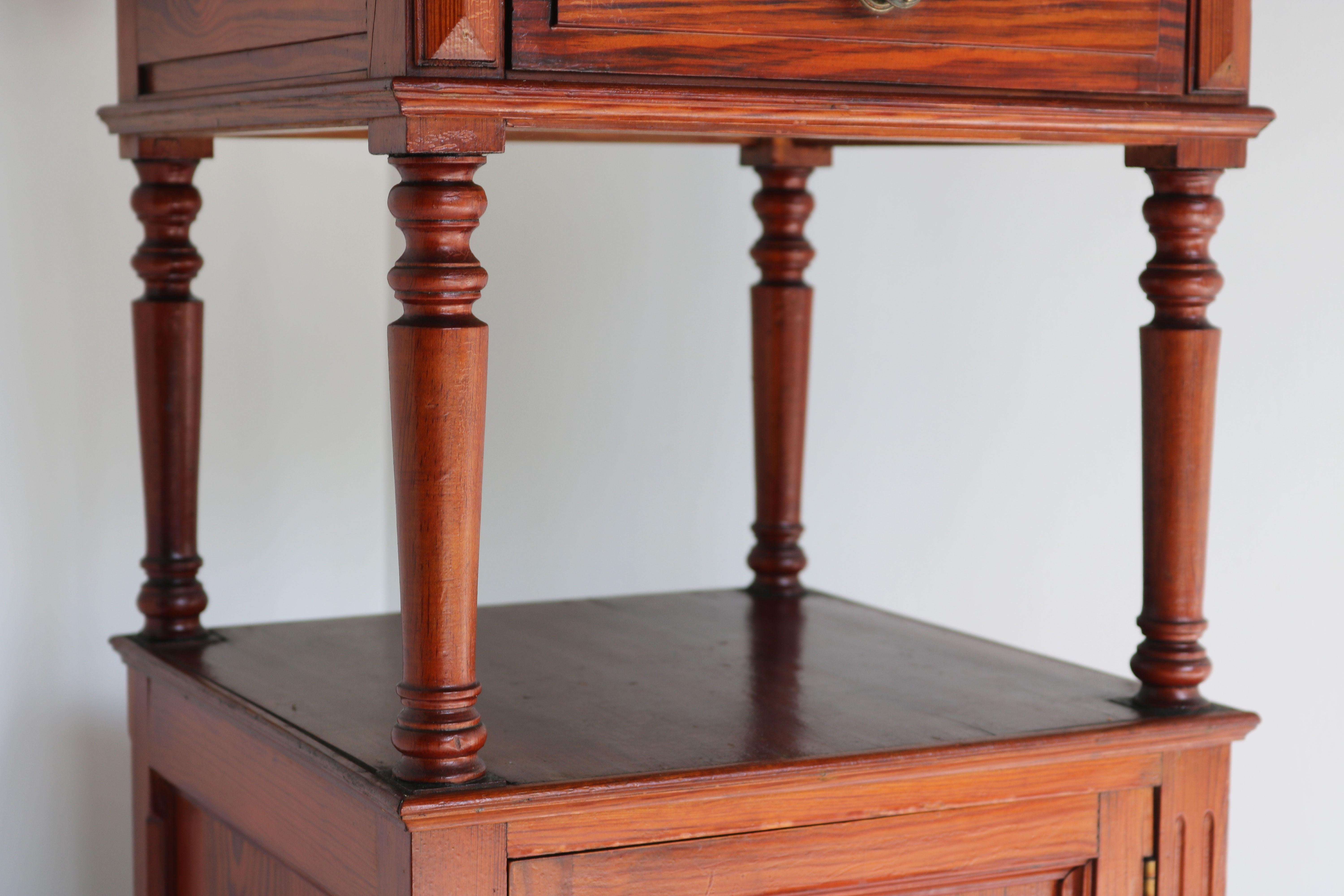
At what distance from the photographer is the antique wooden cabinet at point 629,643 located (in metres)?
1.01

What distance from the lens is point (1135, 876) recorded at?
1241mm

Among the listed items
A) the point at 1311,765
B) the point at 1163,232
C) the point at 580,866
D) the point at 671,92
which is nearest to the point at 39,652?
the point at 580,866

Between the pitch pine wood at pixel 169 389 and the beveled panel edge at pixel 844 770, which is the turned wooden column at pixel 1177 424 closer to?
the beveled panel edge at pixel 844 770

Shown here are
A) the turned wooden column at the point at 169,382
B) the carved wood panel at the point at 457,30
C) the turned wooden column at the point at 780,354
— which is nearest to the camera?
the carved wood panel at the point at 457,30

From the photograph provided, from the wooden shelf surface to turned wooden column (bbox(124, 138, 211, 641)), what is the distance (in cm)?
6

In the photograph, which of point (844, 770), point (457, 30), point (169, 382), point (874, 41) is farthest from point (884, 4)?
point (169, 382)

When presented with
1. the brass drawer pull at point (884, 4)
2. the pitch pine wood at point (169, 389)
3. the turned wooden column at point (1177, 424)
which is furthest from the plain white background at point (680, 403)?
the brass drawer pull at point (884, 4)

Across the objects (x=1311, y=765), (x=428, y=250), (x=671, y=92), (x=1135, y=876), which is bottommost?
(x=1311, y=765)

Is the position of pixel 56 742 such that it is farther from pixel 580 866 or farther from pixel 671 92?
pixel 671 92

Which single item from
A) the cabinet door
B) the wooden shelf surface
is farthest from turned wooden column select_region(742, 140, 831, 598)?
the cabinet door

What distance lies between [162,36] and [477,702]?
60 centimetres

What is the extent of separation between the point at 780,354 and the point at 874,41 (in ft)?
2.22

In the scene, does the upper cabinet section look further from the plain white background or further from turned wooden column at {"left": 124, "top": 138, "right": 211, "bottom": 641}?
the plain white background

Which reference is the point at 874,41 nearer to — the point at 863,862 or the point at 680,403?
the point at 863,862
